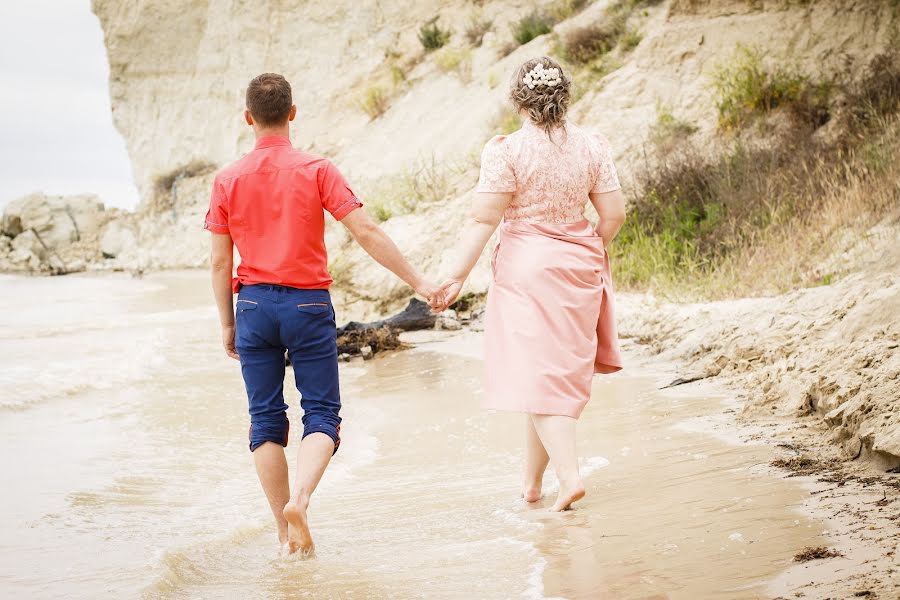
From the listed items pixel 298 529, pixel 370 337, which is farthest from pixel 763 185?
pixel 298 529

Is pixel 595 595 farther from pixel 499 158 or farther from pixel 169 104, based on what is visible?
pixel 169 104

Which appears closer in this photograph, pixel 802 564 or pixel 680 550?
pixel 802 564

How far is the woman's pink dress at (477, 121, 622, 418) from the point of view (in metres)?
3.95

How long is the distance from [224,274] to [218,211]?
0.93 ft

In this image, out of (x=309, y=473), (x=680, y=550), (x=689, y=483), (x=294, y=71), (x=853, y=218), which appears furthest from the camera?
(x=294, y=71)

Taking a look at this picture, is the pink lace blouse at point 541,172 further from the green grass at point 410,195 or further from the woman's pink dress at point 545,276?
the green grass at point 410,195

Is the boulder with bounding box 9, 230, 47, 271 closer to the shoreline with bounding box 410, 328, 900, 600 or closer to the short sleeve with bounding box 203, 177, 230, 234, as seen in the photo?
the short sleeve with bounding box 203, 177, 230, 234

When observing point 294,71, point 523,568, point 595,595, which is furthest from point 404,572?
point 294,71

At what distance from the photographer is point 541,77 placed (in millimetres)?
3967

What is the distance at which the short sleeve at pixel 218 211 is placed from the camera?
11.9ft

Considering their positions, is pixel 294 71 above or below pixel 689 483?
above

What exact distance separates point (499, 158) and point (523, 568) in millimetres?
1752

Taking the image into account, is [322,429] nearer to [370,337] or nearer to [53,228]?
[370,337]

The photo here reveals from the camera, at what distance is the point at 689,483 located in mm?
3855
